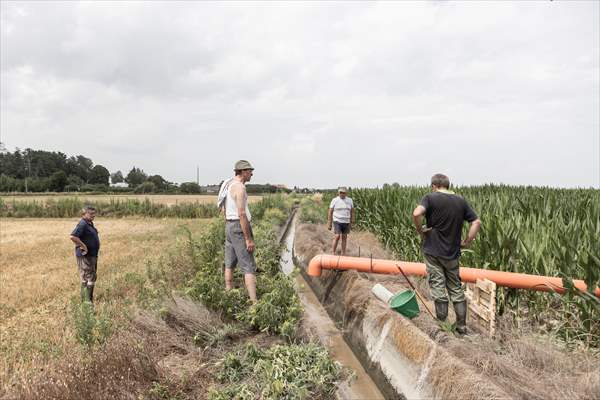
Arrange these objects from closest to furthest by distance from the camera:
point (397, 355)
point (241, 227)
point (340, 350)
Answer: point (397, 355) < point (241, 227) < point (340, 350)

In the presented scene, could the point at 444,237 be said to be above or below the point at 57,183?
below

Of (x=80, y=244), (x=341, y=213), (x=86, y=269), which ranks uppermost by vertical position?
(x=341, y=213)

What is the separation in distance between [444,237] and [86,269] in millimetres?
6154

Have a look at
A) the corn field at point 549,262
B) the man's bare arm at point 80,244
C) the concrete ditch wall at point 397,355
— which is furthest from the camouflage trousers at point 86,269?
the corn field at point 549,262

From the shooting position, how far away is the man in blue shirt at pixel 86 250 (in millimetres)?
6707

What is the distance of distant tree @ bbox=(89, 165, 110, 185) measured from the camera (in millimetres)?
116812

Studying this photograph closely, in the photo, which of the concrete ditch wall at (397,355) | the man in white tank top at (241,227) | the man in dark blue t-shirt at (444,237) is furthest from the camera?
the man in white tank top at (241,227)

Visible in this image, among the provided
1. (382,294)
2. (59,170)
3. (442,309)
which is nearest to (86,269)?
(382,294)

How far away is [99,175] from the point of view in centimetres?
11881

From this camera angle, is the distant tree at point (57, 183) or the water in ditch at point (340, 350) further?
the distant tree at point (57, 183)

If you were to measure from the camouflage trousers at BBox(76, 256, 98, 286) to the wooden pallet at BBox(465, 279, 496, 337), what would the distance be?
643cm

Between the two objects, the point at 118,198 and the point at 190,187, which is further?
the point at 190,187

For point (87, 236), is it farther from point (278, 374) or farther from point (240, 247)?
point (278, 374)

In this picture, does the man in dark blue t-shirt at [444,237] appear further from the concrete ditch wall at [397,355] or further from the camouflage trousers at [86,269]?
the camouflage trousers at [86,269]
